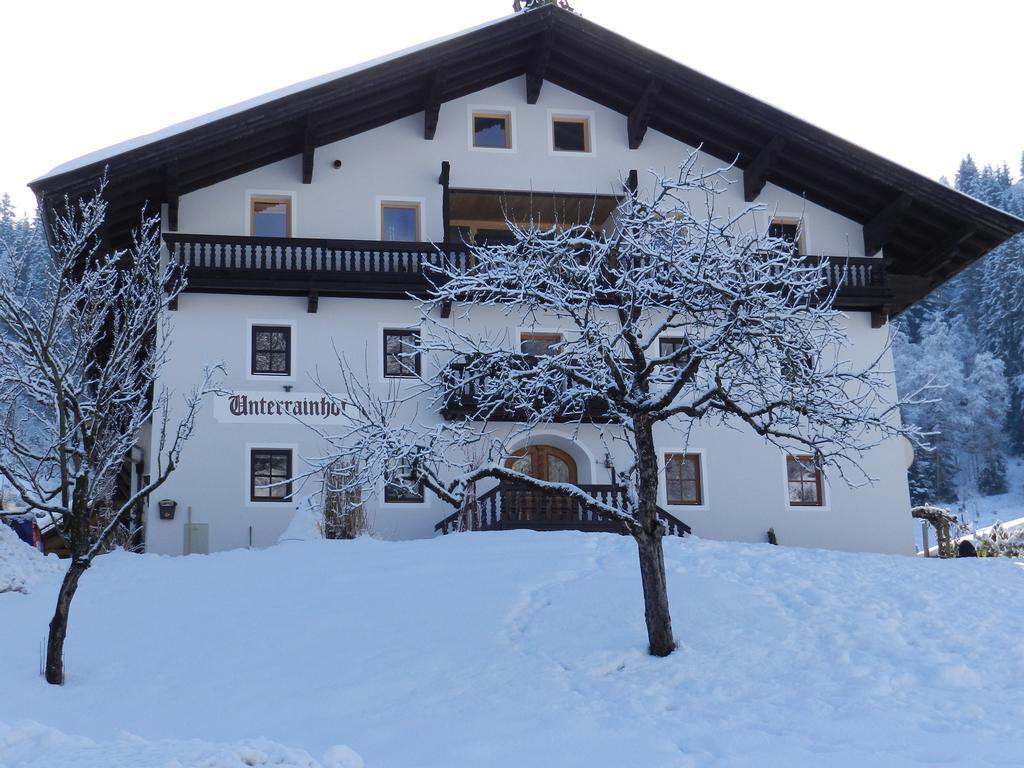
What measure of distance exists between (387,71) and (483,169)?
3.06 m

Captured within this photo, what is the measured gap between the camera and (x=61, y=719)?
10.0m

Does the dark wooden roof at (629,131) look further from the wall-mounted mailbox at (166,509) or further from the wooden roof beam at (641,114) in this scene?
the wall-mounted mailbox at (166,509)

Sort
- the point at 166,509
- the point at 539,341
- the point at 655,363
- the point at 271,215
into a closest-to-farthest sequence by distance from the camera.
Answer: the point at 655,363
the point at 166,509
the point at 271,215
the point at 539,341

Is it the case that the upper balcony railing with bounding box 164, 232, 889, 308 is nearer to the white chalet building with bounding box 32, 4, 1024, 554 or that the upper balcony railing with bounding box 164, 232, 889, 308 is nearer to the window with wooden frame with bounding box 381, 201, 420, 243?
the white chalet building with bounding box 32, 4, 1024, 554

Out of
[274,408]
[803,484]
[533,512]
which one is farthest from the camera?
[803,484]

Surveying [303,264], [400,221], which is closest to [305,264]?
[303,264]

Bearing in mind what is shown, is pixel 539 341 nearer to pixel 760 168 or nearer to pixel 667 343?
pixel 667 343

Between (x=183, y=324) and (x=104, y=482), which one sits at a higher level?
(x=183, y=324)

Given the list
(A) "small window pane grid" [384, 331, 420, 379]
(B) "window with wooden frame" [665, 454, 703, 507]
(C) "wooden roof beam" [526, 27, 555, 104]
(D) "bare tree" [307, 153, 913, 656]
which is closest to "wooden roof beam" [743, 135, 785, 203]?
(C) "wooden roof beam" [526, 27, 555, 104]

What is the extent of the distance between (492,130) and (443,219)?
2.49 m

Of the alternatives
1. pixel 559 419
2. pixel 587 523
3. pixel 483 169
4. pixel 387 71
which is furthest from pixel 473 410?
pixel 387 71

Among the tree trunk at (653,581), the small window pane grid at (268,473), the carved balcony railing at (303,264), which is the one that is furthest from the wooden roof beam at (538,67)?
the tree trunk at (653,581)

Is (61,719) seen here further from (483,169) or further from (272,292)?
(483,169)

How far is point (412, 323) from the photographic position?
22.0 m
